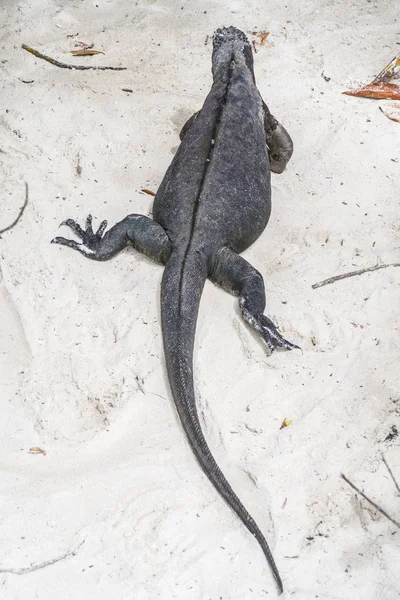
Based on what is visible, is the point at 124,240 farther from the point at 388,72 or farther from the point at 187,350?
the point at 388,72

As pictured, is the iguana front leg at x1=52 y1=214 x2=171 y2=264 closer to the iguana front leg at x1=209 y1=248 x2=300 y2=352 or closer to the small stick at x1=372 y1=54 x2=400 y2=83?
the iguana front leg at x1=209 y1=248 x2=300 y2=352

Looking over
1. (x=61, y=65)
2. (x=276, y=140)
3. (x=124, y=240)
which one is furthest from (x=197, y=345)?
(x=61, y=65)

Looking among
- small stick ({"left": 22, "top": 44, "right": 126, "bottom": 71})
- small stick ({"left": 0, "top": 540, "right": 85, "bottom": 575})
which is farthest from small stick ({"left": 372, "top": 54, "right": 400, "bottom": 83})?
small stick ({"left": 0, "top": 540, "right": 85, "bottom": 575})

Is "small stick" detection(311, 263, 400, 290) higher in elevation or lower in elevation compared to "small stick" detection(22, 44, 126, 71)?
lower

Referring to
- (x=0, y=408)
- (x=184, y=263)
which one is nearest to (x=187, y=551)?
(x=0, y=408)

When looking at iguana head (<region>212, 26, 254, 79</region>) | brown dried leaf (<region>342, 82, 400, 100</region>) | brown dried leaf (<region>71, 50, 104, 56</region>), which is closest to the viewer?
iguana head (<region>212, 26, 254, 79</region>)

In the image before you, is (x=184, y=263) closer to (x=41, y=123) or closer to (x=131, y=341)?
(x=131, y=341)

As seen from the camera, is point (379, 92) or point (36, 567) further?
point (379, 92)
